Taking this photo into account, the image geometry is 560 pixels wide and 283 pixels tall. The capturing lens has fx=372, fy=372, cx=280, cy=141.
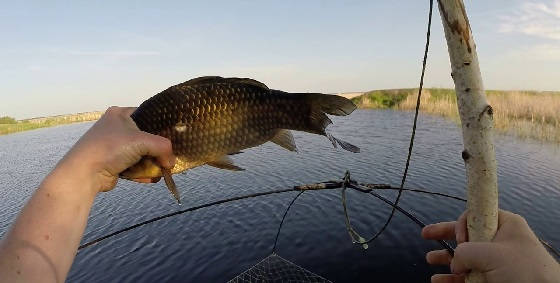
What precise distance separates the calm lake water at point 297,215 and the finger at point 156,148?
10.0 meters

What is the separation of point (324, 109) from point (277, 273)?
9871mm

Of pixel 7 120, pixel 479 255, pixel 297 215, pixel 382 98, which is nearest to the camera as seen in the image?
pixel 479 255

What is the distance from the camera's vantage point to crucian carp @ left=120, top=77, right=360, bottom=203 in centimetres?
251

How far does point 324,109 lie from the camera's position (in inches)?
93.9

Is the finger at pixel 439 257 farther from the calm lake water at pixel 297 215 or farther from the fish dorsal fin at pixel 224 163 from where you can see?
the calm lake water at pixel 297 215

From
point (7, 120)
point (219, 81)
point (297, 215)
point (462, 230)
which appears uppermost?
point (219, 81)

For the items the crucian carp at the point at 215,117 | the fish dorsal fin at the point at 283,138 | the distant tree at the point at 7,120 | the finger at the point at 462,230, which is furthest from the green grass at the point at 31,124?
the finger at the point at 462,230

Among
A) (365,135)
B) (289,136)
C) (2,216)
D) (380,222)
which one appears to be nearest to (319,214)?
(380,222)

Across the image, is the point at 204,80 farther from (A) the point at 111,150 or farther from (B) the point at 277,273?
(B) the point at 277,273

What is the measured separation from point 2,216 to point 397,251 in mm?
18653

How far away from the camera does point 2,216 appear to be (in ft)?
60.5

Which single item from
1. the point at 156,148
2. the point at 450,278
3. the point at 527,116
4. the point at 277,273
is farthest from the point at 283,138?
the point at 527,116

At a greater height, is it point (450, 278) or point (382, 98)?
point (450, 278)

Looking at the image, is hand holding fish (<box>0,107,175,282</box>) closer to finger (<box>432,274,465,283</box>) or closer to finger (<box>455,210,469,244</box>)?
finger (<box>455,210,469,244</box>)
